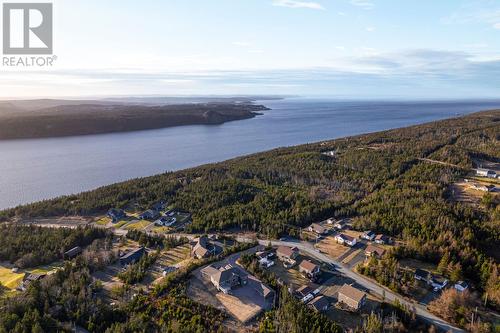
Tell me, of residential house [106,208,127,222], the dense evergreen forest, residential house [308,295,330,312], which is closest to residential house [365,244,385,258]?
the dense evergreen forest

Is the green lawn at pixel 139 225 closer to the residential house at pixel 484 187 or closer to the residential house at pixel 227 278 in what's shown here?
the residential house at pixel 227 278

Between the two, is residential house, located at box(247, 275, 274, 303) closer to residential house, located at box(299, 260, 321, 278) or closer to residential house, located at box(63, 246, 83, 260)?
residential house, located at box(299, 260, 321, 278)

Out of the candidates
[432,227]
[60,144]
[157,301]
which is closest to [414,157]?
[432,227]

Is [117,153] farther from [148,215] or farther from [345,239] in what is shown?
[345,239]

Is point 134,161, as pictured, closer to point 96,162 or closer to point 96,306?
point 96,162

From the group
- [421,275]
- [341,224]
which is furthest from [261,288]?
[341,224]

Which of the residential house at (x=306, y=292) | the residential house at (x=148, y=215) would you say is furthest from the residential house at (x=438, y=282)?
the residential house at (x=148, y=215)
